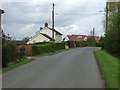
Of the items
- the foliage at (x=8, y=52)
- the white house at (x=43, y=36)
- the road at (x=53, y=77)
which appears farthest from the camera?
the white house at (x=43, y=36)

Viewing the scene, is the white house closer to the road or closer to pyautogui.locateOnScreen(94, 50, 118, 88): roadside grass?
pyautogui.locateOnScreen(94, 50, 118, 88): roadside grass

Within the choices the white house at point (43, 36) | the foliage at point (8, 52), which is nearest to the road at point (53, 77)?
the foliage at point (8, 52)

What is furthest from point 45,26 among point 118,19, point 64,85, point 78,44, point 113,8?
point 64,85

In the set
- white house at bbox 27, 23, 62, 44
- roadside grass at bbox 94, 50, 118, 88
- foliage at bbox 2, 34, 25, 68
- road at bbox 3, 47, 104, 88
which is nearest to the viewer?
roadside grass at bbox 94, 50, 118, 88

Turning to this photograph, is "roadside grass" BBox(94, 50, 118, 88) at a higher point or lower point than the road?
higher

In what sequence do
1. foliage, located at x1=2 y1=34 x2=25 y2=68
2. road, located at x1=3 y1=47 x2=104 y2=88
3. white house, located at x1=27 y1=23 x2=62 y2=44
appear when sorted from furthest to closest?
white house, located at x1=27 y1=23 x2=62 y2=44, foliage, located at x1=2 y1=34 x2=25 y2=68, road, located at x1=3 y1=47 x2=104 y2=88

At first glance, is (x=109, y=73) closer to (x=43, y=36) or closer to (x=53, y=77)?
(x=53, y=77)

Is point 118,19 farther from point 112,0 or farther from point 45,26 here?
point 45,26

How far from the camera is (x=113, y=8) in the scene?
112ft

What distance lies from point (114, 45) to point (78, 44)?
4816 centimetres

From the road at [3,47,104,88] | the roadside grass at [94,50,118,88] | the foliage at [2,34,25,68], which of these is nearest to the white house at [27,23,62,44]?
the foliage at [2,34,25,68]

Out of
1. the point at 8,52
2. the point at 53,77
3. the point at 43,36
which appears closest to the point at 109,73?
the point at 53,77

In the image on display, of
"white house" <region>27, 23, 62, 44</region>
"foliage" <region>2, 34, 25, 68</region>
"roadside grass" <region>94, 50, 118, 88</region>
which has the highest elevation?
"white house" <region>27, 23, 62, 44</region>

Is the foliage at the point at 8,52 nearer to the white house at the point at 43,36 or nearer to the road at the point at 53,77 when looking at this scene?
the road at the point at 53,77
